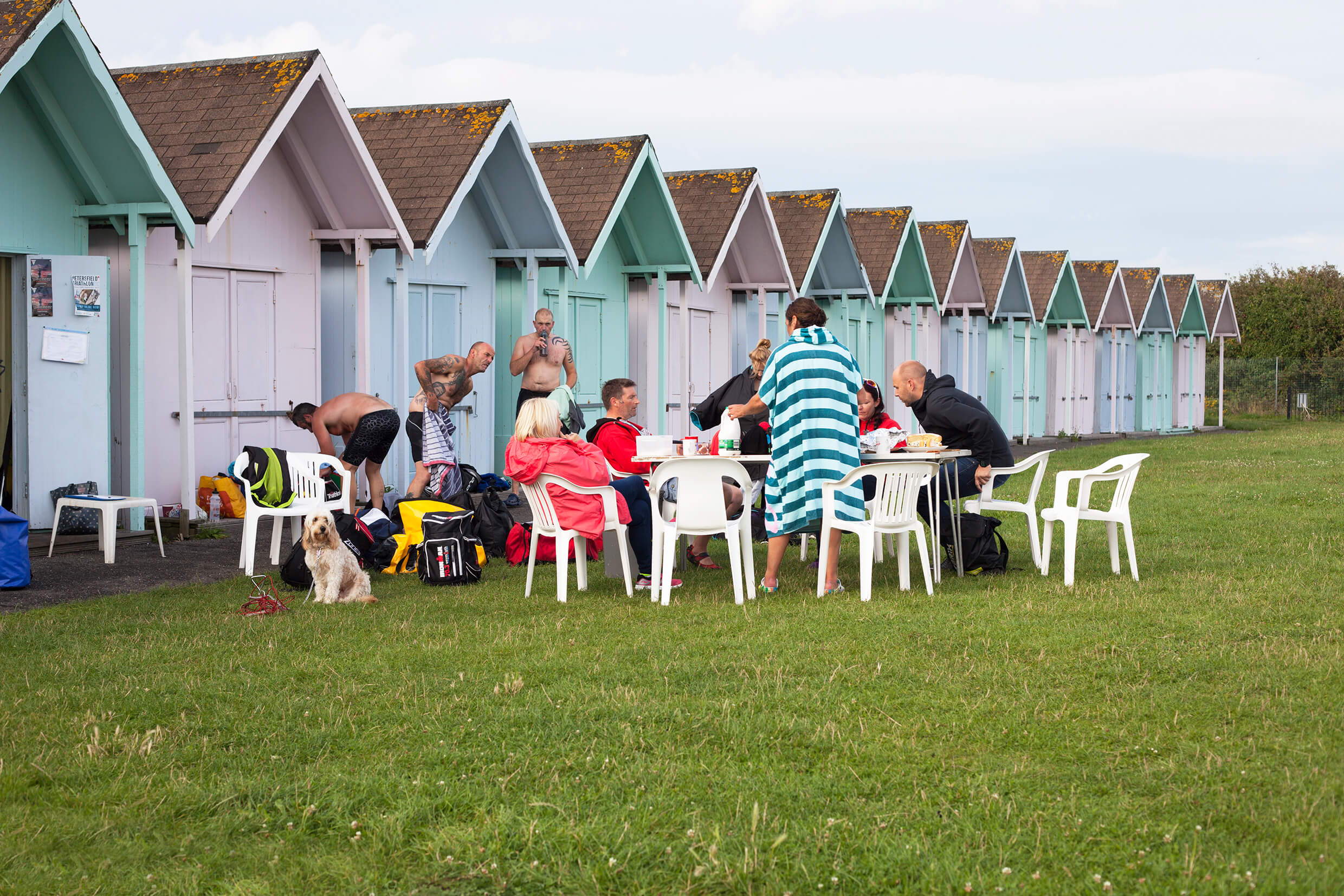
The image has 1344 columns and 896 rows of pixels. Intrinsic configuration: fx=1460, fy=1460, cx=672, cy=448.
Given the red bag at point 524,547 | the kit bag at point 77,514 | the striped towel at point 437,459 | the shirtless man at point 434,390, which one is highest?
the shirtless man at point 434,390

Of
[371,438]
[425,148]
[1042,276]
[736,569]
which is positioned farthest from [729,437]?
[1042,276]

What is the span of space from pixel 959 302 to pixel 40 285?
21519 mm

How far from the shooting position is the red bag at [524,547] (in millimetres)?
10438

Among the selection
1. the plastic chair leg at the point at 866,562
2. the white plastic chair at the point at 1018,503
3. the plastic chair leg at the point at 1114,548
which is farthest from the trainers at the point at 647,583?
the plastic chair leg at the point at 1114,548

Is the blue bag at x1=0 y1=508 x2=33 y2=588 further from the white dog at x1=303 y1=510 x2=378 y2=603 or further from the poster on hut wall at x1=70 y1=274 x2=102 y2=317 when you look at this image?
the poster on hut wall at x1=70 y1=274 x2=102 y2=317

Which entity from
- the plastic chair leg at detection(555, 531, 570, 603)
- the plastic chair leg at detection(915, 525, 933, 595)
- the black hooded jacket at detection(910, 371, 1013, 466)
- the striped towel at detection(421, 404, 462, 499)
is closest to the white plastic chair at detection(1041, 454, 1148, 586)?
the black hooded jacket at detection(910, 371, 1013, 466)

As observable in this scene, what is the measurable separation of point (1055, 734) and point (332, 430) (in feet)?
25.1

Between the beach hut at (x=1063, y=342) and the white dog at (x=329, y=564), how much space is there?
87.3 feet

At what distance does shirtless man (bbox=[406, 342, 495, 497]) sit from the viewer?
11602 millimetres

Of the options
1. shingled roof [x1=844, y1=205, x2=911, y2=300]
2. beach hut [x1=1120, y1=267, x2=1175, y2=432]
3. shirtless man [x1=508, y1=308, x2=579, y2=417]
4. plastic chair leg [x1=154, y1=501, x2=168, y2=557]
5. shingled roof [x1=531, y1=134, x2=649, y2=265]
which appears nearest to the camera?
plastic chair leg [x1=154, y1=501, x2=168, y2=557]

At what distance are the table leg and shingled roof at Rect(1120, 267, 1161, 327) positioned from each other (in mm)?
30842

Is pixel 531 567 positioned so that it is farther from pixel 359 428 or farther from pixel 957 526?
pixel 359 428

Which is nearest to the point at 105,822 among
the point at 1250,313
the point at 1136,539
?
the point at 1136,539

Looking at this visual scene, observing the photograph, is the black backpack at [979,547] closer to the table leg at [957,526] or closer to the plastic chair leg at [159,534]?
the table leg at [957,526]
